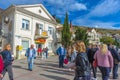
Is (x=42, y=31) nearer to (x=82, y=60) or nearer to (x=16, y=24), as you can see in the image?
(x=16, y=24)

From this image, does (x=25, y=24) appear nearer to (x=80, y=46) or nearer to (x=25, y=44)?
(x=25, y=44)

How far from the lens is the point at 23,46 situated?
3112 centimetres

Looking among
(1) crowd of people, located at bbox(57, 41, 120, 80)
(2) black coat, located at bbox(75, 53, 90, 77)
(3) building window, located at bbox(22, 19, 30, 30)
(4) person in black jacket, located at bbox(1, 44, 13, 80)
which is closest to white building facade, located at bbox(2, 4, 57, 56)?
(3) building window, located at bbox(22, 19, 30, 30)

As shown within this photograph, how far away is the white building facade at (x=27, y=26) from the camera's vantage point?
29.5 m

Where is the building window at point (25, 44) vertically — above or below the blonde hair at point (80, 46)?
above

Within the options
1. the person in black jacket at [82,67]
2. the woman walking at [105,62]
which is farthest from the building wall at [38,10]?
the person in black jacket at [82,67]

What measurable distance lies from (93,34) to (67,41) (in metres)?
54.8

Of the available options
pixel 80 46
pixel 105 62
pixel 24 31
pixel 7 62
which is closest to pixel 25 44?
pixel 24 31

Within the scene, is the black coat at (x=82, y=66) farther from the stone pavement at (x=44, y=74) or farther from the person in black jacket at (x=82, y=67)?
the stone pavement at (x=44, y=74)

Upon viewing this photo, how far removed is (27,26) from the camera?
1280 inches

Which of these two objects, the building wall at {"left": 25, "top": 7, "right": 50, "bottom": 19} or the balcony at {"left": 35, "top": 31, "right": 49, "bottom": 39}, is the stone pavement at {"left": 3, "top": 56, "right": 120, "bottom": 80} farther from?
the building wall at {"left": 25, "top": 7, "right": 50, "bottom": 19}

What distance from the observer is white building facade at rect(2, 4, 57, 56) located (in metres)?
29.5

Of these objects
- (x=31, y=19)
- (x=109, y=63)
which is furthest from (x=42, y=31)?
(x=109, y=63)

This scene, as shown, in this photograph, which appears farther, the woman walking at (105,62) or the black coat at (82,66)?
the woman walking at (105,62)
